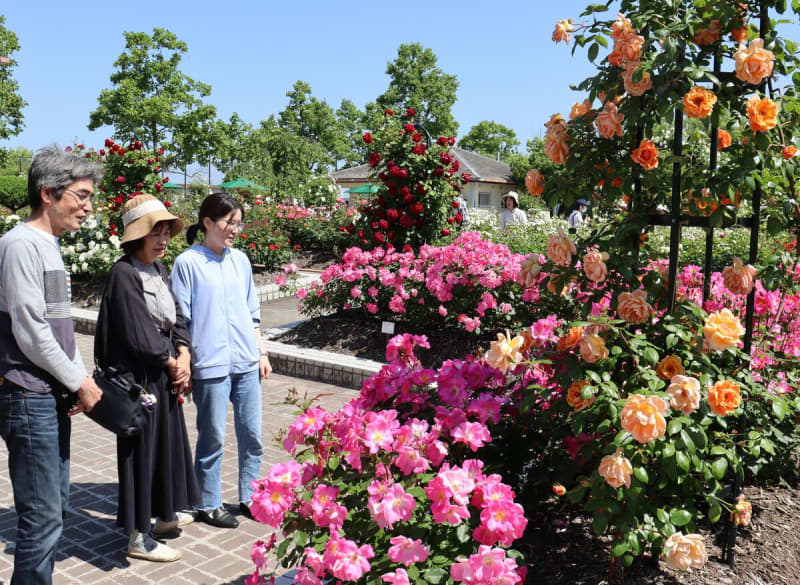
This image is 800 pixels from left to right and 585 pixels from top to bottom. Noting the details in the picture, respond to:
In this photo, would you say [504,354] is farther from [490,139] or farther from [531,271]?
[490,139]

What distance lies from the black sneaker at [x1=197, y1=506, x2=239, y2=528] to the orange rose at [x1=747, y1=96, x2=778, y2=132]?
3289mm

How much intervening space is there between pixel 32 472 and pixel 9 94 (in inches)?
1548

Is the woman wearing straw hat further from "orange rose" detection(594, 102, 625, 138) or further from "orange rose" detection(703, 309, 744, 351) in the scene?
"orange rose" detection(703, 309, 744, 351)

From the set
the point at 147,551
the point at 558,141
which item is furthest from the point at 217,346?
the point at 558,141

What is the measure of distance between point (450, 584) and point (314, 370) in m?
5.49

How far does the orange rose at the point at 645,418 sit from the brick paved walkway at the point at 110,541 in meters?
1.29

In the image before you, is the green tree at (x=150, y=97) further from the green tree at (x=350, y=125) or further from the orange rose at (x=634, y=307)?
the orange rose at (x=634, y=307)

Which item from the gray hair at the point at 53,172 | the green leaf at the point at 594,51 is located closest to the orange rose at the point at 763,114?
the green leaf at the point at 594,51

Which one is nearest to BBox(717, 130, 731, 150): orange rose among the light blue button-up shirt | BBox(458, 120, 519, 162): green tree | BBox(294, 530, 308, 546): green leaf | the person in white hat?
BBox(294, 530, 308, 546): green leaf

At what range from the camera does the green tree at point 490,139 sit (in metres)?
69.5

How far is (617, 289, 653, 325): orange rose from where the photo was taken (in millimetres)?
2514

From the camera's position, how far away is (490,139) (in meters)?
70.1

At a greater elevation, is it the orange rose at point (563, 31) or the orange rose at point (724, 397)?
the orange rose at point (563, 31)

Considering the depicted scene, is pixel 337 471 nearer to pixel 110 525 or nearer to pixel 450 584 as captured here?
pixel 450 584
